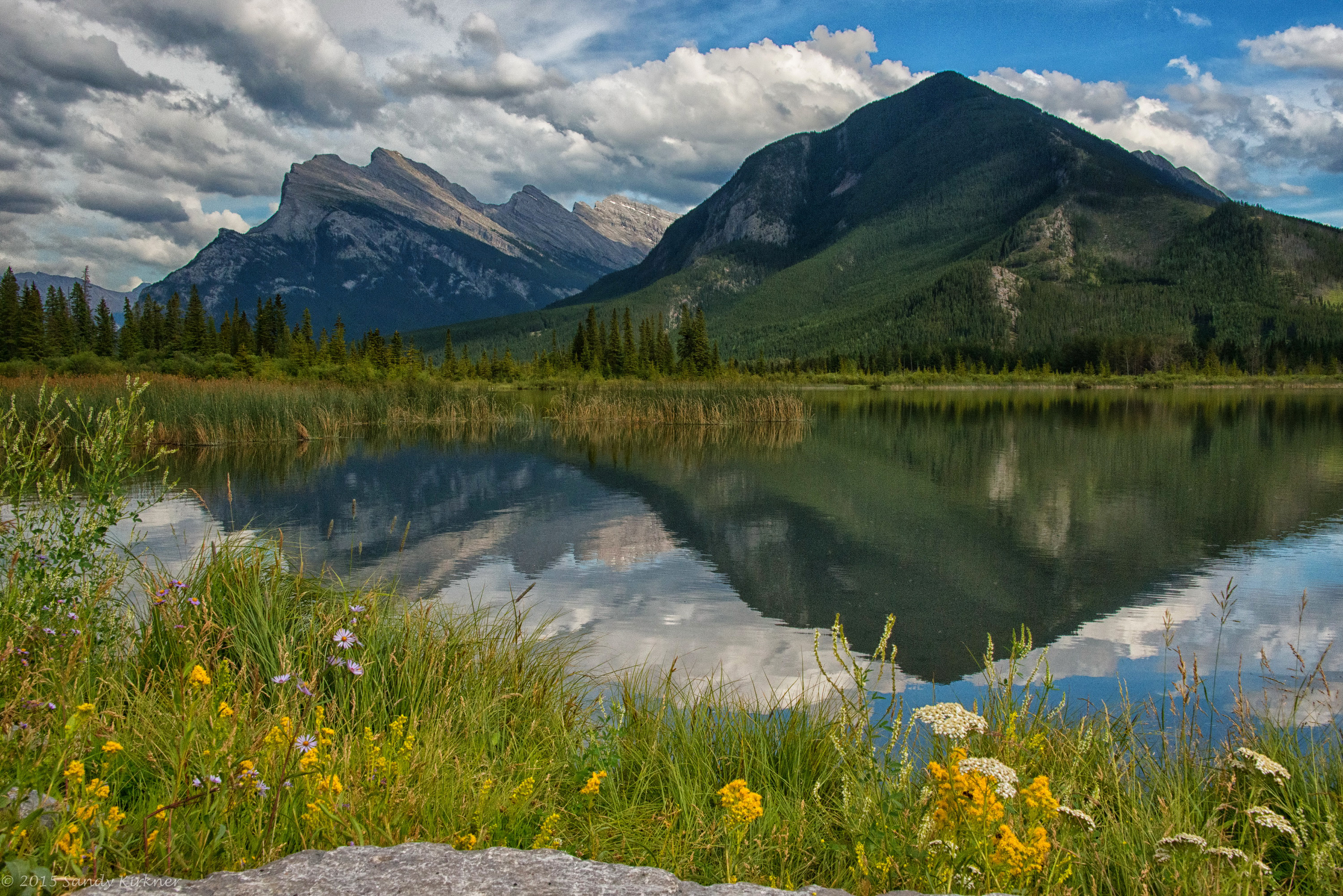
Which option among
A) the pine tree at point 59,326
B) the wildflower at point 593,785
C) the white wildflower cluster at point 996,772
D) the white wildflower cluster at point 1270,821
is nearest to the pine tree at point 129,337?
the pine tree at point 59,326

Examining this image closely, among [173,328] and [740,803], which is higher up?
[173,328]

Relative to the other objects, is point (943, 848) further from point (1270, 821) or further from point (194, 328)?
point (194, 328)

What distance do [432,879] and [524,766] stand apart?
5.11 feet

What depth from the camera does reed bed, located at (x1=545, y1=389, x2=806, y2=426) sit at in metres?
34.9

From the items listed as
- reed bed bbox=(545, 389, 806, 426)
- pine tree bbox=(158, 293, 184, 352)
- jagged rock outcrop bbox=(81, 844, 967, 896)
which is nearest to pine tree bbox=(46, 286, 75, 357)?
pine tree bbox=(158, 293, 184, 352)

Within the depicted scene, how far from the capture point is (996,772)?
108 inches

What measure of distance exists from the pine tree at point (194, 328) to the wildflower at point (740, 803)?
56144mm

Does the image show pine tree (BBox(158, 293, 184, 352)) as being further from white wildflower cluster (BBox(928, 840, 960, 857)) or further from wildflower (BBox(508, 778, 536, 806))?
white wildflower cluster (BBox(928, 840, 960, 857))

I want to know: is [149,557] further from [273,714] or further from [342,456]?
[342,456]

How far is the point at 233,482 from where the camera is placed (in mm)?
18031

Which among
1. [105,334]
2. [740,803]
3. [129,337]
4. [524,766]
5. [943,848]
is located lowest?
[524,766]

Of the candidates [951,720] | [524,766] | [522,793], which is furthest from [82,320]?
[951,720]

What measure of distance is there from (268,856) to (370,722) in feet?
6.24

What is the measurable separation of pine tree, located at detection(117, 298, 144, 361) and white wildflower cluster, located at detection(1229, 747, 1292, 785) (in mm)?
56299
